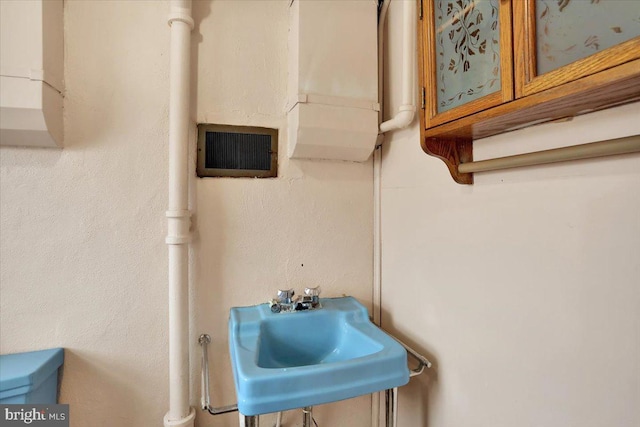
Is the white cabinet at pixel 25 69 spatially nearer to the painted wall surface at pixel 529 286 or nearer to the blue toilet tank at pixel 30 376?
the blue toilet tank at pixel 30 376

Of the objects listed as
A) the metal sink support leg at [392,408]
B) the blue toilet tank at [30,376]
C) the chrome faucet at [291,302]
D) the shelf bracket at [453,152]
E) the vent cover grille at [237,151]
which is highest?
the vent cover grille at [237,151]

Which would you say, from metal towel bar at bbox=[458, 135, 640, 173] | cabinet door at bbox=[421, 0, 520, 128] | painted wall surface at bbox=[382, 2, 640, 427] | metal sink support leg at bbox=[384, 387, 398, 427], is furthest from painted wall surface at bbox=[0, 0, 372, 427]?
metal towel bar at bbox=[458, 135, 640, 173]

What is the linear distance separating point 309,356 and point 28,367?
0.88 metres

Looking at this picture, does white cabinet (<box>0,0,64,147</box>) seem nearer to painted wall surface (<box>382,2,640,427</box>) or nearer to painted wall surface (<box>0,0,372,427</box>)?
painted wall surface (<box>0,0,372,427</box>)

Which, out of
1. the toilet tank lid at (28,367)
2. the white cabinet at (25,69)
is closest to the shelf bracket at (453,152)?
the white cabinet at (25,69)

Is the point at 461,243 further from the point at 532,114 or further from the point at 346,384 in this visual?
the point at 346,384

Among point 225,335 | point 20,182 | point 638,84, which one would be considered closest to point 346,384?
point 225,335

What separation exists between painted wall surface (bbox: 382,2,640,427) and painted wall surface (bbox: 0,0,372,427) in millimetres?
501

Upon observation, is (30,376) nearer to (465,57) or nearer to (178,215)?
(178,215)

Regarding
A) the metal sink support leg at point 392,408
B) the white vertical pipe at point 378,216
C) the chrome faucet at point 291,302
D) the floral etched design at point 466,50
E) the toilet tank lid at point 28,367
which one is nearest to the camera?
the floral etched design at point 466,50

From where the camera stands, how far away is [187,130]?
1.11m

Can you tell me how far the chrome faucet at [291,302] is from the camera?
117cm

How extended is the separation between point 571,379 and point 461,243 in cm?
39

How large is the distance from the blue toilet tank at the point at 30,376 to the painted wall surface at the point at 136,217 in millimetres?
44
